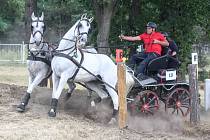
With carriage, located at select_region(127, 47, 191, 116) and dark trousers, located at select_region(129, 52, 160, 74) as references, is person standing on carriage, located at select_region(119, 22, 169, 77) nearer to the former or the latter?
dark trousers, located at select_region(129, 52, 160, 74)

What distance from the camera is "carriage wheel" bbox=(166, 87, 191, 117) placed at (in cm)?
1223

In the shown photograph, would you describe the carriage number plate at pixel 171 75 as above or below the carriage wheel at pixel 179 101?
above

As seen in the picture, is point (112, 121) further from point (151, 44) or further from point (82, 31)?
point (151, 44)

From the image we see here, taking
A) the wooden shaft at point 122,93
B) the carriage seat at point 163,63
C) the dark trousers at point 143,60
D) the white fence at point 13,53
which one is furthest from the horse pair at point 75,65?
the white fence at point 13,53

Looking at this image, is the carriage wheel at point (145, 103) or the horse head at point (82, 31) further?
the carriage wheel at point (145, 103)

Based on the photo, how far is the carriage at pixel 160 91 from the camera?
38.1ft

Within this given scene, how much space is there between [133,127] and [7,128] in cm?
298

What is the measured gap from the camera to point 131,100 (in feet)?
37.2

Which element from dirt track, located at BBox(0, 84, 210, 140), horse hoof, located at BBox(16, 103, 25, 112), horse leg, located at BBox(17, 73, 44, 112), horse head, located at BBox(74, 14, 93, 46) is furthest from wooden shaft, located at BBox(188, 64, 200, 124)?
horse hoof, located at BBox(16, 103, 25, 112)

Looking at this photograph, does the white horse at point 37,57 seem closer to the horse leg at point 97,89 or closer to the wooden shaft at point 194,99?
the horse leg at point 97,89

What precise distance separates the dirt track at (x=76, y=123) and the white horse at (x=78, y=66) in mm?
487

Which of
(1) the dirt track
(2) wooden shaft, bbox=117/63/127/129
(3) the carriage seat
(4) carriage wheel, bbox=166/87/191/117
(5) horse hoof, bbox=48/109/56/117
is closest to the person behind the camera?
(1) the dirt track

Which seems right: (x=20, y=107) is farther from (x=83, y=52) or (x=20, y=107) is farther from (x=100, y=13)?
(x=100, y=13)

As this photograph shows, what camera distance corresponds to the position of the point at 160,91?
12.2 m
